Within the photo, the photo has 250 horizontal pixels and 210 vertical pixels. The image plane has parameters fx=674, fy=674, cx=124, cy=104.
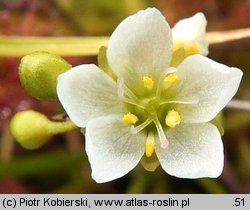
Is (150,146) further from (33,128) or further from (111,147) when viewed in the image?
(33,128)

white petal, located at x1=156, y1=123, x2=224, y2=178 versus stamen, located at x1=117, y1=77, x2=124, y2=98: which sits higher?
stamen, located at x1=117, y1=77, x2=124, y2=98

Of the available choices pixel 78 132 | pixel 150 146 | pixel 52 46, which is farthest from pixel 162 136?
pixel 78 132

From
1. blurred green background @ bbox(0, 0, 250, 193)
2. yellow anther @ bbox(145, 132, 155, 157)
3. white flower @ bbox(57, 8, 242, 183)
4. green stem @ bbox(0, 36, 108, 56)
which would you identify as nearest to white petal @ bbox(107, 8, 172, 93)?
white flower @ bbox(57, 8, 242, 183)

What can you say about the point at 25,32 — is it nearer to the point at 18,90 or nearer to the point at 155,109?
the point at 18,90

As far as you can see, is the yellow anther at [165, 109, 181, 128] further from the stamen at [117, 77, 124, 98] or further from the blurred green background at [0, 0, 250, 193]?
the blurred green background at [0, 0, 250, 193]

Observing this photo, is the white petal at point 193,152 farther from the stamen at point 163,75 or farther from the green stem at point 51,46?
the green stem at point 51,46
